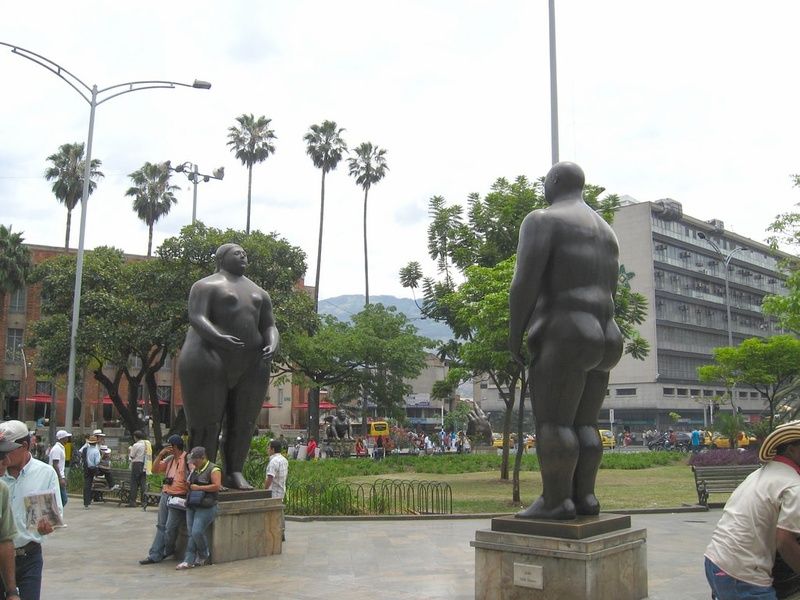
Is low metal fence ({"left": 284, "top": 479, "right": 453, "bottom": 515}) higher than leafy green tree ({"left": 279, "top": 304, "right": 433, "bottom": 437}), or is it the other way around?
leafy green tree ({"left": 279, "top": 304, "right": 433, "bottom": 437})

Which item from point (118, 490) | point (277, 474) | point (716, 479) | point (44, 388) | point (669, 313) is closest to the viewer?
point (277, 474)

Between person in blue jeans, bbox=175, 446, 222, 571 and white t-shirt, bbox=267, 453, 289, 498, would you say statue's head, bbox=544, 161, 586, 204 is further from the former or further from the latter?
white t-shirt, bbox=267, 453, 289, 498

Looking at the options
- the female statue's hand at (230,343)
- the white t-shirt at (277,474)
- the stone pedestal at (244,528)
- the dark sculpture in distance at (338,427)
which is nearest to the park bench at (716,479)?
the white t-shirt at (277,474)

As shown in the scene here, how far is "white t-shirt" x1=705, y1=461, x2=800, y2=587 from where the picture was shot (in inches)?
124

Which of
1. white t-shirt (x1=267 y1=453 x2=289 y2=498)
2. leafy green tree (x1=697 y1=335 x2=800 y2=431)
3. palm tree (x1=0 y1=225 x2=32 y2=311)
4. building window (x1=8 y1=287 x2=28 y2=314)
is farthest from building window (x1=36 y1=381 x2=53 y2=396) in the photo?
white t-shirt (x1=267 y1=453 x2=289 y2=498)

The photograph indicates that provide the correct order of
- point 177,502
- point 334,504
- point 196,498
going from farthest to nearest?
point 334,504
point 177,502
point 196,498

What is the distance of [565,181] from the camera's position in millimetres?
6289

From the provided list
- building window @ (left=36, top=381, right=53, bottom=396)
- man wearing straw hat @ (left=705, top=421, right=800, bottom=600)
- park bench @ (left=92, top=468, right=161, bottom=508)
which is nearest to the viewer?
man wearing straw hat @ (left=705, top=421, right=800, bottom=600)

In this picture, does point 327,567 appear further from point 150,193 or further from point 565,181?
point 150,193

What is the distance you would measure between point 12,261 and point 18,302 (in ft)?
22.6

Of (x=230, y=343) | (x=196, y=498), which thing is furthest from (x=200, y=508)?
(x=230, y=343)

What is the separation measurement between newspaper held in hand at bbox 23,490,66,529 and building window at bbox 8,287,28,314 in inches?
1962

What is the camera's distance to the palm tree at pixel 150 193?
50.9 metres

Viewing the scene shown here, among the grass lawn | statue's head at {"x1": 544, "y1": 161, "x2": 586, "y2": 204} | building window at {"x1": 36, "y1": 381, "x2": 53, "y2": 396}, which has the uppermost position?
statue's head at {"x1": 544, "y1": 161, "x2": 586, "y2": 204}
